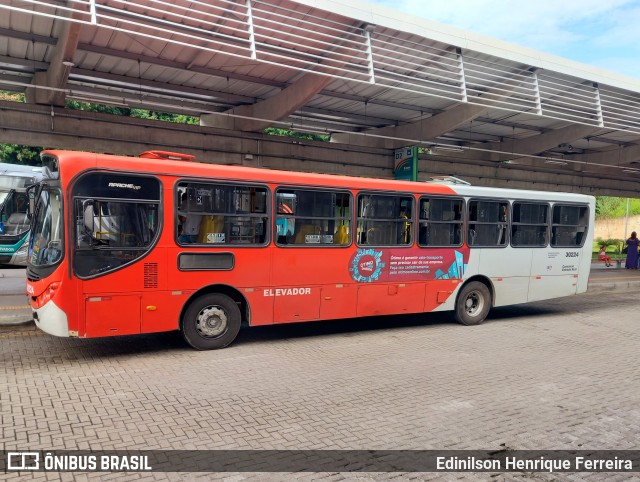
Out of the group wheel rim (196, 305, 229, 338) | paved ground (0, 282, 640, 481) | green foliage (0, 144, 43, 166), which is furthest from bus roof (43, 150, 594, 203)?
green foliage (0, 144, 43, 166)

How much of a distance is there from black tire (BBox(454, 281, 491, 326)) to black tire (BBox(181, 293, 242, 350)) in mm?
4878

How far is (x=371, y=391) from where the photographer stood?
6.07 m

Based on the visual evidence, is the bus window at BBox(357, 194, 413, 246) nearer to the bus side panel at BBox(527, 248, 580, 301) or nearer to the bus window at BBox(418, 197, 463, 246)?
the bus window at BBox(418, 197, 463, 246)

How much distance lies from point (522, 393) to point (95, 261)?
590cm

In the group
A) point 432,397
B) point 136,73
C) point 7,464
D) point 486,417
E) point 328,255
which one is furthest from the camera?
point 136,73

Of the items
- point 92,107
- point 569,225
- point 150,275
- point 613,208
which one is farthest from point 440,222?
point 613,208

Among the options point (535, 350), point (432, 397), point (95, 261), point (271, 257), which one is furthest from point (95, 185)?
point (535, 350)

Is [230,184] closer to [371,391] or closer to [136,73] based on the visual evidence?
[371,391]

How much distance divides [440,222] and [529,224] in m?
2.50

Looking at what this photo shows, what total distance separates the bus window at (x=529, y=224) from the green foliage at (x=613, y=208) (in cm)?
6440

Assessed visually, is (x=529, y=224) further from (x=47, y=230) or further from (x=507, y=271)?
(x=47, y=230)

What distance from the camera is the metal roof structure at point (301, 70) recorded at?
10.1m

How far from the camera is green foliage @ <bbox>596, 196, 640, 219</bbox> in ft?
228

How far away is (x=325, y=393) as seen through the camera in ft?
19.6
